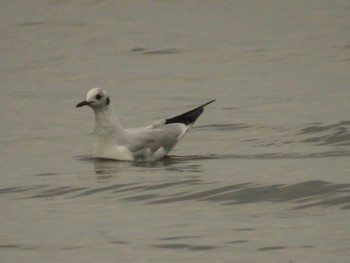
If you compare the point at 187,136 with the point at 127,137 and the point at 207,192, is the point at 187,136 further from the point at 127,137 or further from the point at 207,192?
the point at 207,192

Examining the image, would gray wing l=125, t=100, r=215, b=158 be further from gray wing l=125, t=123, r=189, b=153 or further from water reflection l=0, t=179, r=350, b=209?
water reflection l=0, t=179, r=350, b=209

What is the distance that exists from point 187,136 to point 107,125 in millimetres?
1693

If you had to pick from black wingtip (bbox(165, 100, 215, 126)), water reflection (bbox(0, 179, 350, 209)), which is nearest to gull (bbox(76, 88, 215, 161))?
black wingtip (bbox(165, 100, 215, 126))

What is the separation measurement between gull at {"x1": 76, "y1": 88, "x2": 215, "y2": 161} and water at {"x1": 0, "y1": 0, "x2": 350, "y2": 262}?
0.69 feet

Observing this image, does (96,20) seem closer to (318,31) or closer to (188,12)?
(188,12)

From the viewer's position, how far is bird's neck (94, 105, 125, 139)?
1492 centimetres

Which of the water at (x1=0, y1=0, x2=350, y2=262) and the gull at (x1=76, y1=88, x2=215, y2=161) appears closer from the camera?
the water at (x1=0, y1=0, x2=350, y2=262)

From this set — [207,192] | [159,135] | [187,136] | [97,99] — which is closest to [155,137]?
[159,135]

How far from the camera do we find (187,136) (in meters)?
16.4

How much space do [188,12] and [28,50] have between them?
14.3 ft

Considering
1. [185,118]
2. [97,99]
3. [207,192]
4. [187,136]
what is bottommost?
[207,192]

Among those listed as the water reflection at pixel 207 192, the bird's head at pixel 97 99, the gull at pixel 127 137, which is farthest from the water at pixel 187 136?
the bird's head at pixel 97 99

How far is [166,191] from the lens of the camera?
12414 millimetres

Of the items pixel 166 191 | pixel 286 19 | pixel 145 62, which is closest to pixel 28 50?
pixel 145 62
